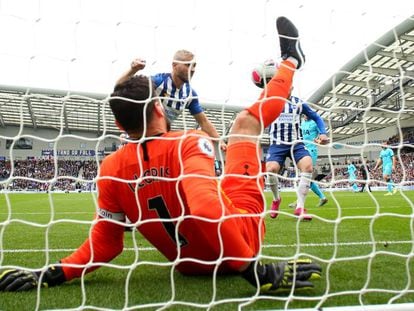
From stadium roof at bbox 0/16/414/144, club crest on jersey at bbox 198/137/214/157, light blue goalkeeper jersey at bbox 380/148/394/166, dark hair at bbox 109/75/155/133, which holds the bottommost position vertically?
club crest on jersey at bbox 198/137/214/157

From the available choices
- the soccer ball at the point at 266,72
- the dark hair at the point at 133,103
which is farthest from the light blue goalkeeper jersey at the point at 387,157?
the dark hair at the point at 133,103

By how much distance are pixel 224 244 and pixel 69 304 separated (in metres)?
0.67

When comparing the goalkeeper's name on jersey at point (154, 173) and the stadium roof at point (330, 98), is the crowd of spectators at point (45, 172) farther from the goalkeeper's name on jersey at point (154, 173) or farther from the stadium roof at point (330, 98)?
the goalkeeper's name on jersey at point (154, 173)

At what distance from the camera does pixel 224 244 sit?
1739mm

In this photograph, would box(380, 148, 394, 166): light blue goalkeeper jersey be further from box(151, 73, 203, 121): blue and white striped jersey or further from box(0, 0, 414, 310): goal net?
box(0, 0, 414, 310): goal net

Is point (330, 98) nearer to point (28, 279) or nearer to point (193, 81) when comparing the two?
point (193, 81)

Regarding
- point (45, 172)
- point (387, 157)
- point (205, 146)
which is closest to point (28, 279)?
point (205, 146)

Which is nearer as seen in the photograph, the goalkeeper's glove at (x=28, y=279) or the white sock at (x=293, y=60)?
the goalkeeper's glove at (x=28, y=279)

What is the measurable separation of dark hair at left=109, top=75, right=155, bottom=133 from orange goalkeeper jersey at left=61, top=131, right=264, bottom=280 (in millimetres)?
98

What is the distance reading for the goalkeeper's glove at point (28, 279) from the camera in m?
1.96

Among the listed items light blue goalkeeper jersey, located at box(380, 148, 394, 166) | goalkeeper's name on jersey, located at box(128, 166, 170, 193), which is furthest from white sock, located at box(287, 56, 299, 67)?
→ light blue goalkeeper jersey, located at box(380, 148, 394, 166)

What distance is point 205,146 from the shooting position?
6.03ft

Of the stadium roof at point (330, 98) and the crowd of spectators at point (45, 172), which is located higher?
the crowd of spectators at point (45, 172)

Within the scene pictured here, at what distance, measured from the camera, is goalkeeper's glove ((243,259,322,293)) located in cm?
182
